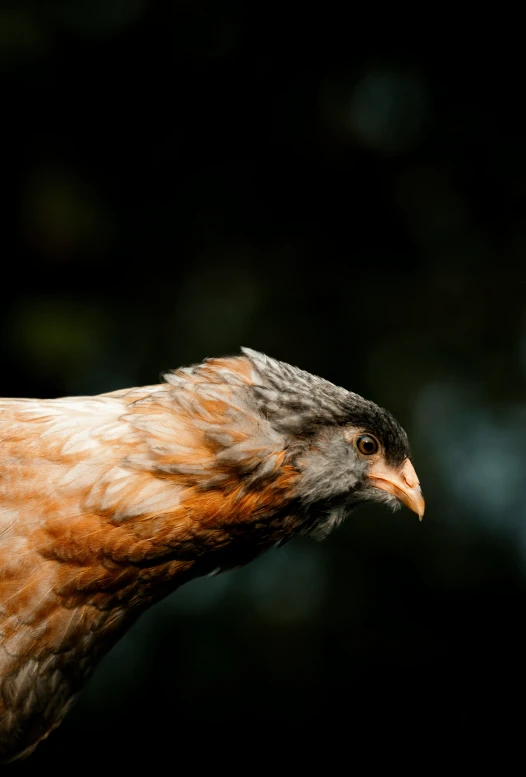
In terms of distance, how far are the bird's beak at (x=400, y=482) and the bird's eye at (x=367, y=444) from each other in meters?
0.05

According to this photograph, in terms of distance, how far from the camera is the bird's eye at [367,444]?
2.06 meters

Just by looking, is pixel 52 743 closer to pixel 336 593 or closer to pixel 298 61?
pixel 336 593

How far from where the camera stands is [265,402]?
6.52ft

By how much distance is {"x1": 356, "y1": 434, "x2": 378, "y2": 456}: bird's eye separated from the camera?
206 cm

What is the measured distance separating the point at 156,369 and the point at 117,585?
219 cm

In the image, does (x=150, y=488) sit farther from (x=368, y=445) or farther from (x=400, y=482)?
(x=400, y=482)

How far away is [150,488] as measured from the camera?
6.27ft

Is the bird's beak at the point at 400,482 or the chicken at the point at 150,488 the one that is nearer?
the chicken at the point at 150,488

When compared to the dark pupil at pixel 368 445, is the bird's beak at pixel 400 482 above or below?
below

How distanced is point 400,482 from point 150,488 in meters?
0.66

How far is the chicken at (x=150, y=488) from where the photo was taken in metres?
1.90

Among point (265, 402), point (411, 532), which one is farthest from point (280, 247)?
point (265, 402)

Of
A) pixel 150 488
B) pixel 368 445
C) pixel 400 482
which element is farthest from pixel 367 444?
pixel 150 488

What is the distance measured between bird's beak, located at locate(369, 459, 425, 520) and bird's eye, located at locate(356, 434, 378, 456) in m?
0.05
